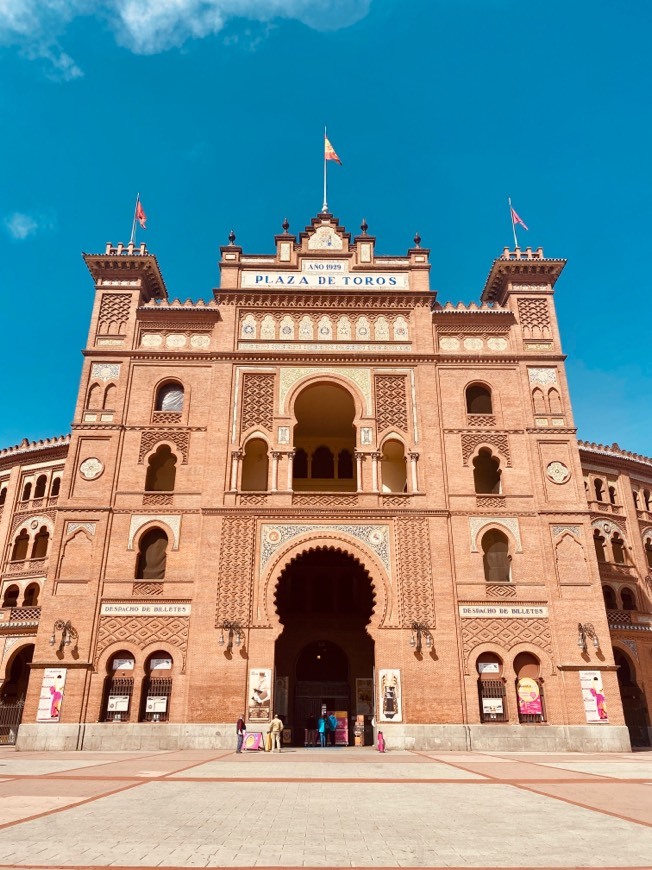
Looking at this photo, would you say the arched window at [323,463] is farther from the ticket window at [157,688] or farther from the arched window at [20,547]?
the arched window at [20,547]

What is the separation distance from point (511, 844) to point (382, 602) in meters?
15.9

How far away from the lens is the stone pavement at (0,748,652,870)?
245 inches

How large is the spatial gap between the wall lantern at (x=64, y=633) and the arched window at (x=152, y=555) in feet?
9.03

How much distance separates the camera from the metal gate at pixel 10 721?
2553cm

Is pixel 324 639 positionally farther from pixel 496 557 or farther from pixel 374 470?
pixel 496 557

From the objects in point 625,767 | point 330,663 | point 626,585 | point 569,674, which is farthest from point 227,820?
point 626,585

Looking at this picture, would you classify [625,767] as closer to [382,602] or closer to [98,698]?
[382,602]

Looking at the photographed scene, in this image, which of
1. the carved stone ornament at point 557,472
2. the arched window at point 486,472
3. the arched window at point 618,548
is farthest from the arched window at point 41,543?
the arched window at point 618,548

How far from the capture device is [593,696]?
71.1ft

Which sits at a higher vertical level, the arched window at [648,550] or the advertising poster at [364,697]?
the arched window at [648,550]

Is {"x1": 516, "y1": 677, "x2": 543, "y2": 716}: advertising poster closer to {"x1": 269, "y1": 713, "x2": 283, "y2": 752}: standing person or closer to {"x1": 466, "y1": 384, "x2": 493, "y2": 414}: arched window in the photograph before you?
{"x1": 269, "y1": 713, "x2": 283, "y2": 752}: standing person

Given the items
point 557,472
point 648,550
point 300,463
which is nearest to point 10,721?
point 300,463

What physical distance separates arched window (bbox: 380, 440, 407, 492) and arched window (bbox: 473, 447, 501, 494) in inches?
125

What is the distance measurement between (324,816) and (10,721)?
77.8 feet
